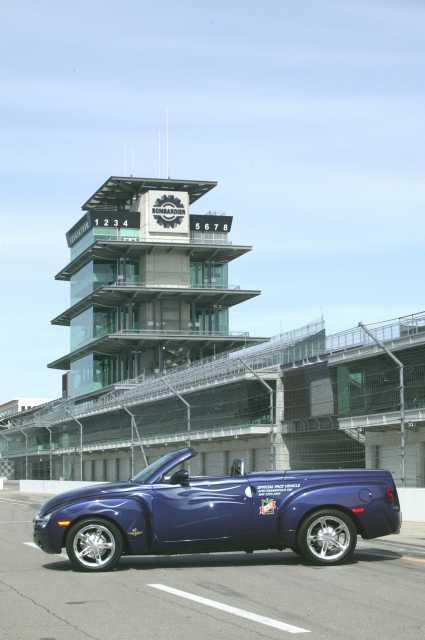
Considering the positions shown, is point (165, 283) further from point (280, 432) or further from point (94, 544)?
point (94, 544)

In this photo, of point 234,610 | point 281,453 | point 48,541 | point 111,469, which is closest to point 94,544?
point 48,541

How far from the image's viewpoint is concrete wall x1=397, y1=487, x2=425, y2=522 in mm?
25391

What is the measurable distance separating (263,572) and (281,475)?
4.05 ft

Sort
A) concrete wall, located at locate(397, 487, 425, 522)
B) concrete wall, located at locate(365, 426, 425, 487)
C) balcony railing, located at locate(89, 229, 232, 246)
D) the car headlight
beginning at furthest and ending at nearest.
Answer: balcony railing, located at locate(89, 229, 232, 246) → concrete wall, located at locate(365, 426, 425, 487) → concrete wall, located at locate(397, 487, 425, 522) → the car headlight

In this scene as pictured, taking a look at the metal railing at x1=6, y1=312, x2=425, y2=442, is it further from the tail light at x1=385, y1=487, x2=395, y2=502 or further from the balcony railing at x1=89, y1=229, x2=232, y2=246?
the tail light at x1=385, y1=487, x2=395, y2=502

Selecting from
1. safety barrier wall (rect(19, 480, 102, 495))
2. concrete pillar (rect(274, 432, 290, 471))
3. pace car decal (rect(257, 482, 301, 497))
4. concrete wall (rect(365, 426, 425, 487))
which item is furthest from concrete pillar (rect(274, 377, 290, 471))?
pace car decal (rect(257, 482, 301, 497))

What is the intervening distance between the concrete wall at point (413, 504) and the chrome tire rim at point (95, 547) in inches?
539

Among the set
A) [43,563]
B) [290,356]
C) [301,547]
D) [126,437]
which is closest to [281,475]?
[301,547]

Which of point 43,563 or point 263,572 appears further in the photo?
point 43,563

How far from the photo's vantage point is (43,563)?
591 inches

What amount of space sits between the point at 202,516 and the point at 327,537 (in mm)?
1616

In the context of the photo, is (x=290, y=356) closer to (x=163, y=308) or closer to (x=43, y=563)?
(x=43, y=563)

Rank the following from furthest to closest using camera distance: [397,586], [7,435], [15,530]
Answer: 1. [7,435]
2. [15,530]
3. [397,586]

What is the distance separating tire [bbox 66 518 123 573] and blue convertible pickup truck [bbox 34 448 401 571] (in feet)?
0.04
